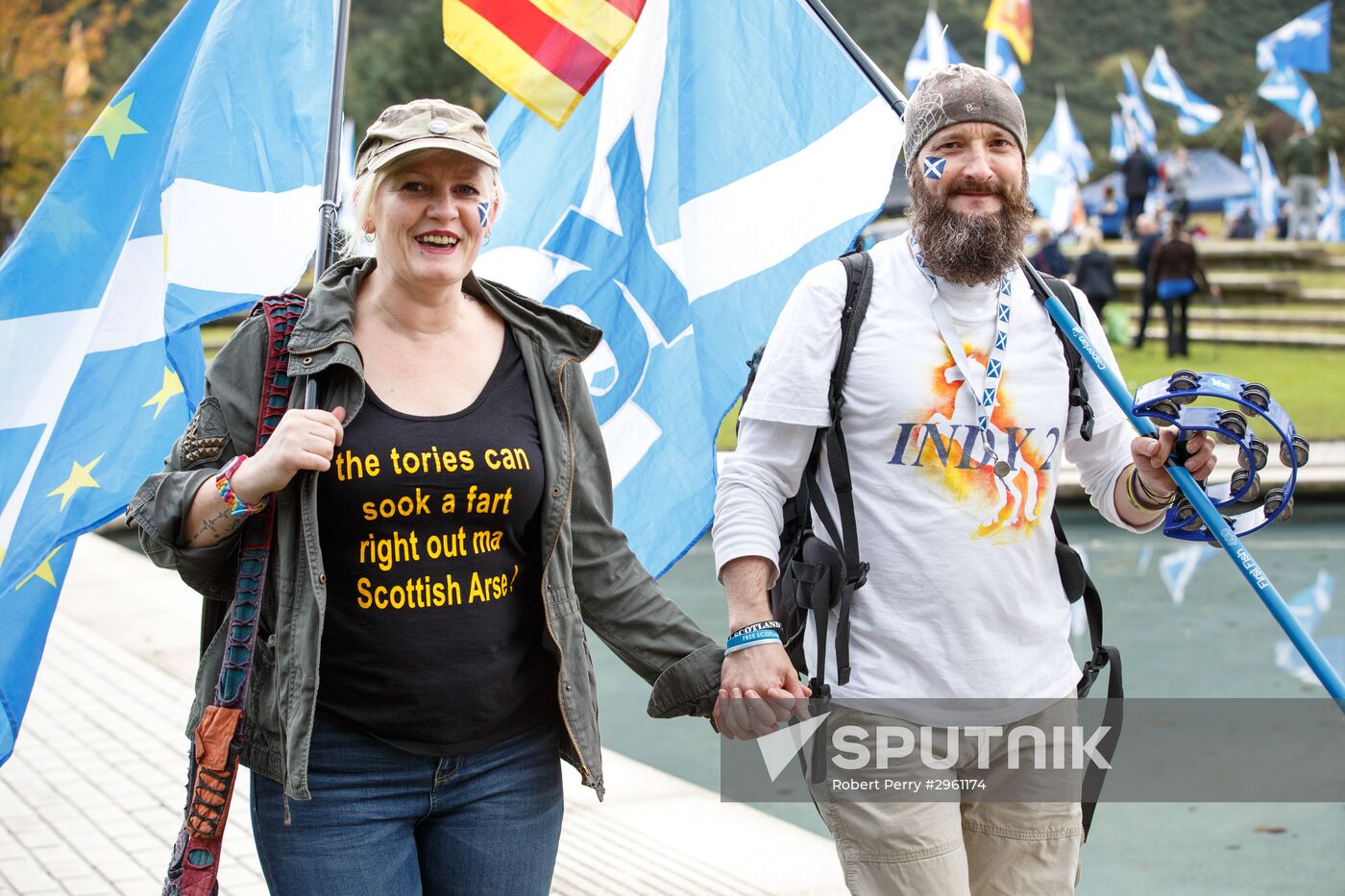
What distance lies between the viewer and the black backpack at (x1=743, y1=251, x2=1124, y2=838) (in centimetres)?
300

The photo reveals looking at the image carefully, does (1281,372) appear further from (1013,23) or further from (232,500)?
(232,500)

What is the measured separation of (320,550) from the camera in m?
2.59

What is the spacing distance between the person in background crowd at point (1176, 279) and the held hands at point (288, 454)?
59.9 feet

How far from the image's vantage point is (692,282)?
4383mm

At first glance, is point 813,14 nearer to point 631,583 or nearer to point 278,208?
point 278,208

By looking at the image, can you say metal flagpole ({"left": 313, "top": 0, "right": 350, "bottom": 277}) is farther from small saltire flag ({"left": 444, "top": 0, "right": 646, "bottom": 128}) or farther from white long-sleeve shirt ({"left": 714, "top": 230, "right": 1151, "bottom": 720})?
white long-sleeve shirt ({"left": 714, "top": 230, "right": 1151, "bottom": 720})

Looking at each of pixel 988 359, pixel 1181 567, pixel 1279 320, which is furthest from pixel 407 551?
pixel 1279 320

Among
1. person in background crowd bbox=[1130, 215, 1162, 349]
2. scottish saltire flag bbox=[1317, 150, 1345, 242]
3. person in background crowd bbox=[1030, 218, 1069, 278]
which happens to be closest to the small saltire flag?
person in background crowd bbox=[1030, 218, 1069, 278]

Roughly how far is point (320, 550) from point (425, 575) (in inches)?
6.8

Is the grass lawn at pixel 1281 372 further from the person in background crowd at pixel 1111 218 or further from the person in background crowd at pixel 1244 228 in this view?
the person in background crowd at pixel 1244 228

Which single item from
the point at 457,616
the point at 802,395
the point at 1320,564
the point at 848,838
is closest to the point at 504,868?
the point at 457,616

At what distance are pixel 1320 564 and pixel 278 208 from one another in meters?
8.35

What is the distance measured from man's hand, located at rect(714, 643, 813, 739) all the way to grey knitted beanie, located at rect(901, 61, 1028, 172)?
3.42 feet

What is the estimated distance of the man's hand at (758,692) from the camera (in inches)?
114
